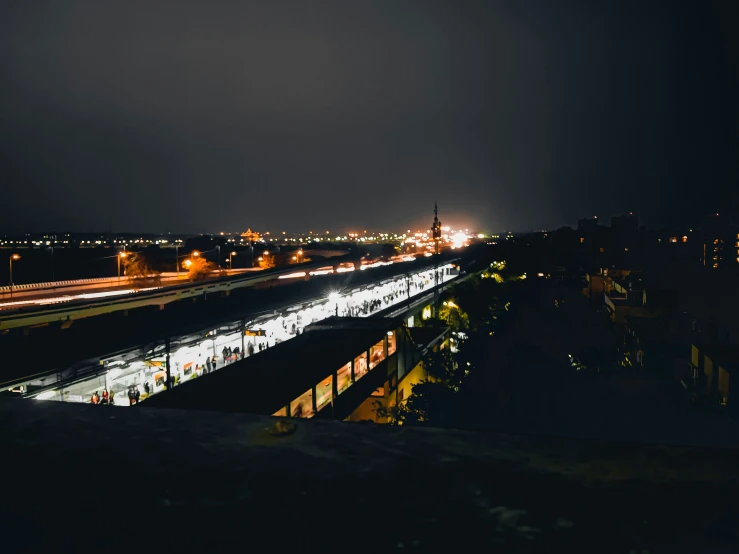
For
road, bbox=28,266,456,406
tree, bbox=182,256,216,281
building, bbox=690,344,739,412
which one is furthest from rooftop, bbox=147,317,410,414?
tree, bbox=182,256,216,281

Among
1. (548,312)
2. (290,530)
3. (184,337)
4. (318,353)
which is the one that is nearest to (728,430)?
(318,353)

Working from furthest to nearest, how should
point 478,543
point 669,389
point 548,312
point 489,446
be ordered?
point 548,312 < point 669,389 < point 489,446 < point 478,543

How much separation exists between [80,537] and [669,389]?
41.7ft

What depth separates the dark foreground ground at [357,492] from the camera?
0.79 m

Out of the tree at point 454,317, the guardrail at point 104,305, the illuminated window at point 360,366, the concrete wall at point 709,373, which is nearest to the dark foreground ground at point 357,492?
the illuminated window at point 360,366

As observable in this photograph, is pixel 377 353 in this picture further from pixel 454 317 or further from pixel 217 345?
pixel 454 317

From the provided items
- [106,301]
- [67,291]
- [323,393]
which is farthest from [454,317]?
[67,291]

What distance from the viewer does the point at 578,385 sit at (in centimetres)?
1115

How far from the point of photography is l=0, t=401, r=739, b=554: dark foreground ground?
79 cm

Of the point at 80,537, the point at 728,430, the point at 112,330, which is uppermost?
the point at 80,537

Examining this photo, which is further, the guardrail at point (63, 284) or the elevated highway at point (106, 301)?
the guardrail at point (63, 284)

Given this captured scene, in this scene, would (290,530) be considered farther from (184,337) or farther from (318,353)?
(184,337)

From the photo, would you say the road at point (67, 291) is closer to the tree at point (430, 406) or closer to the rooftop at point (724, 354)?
the tree at point (430, 406)

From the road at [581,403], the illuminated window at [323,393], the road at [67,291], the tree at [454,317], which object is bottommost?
the road at [581,403]
